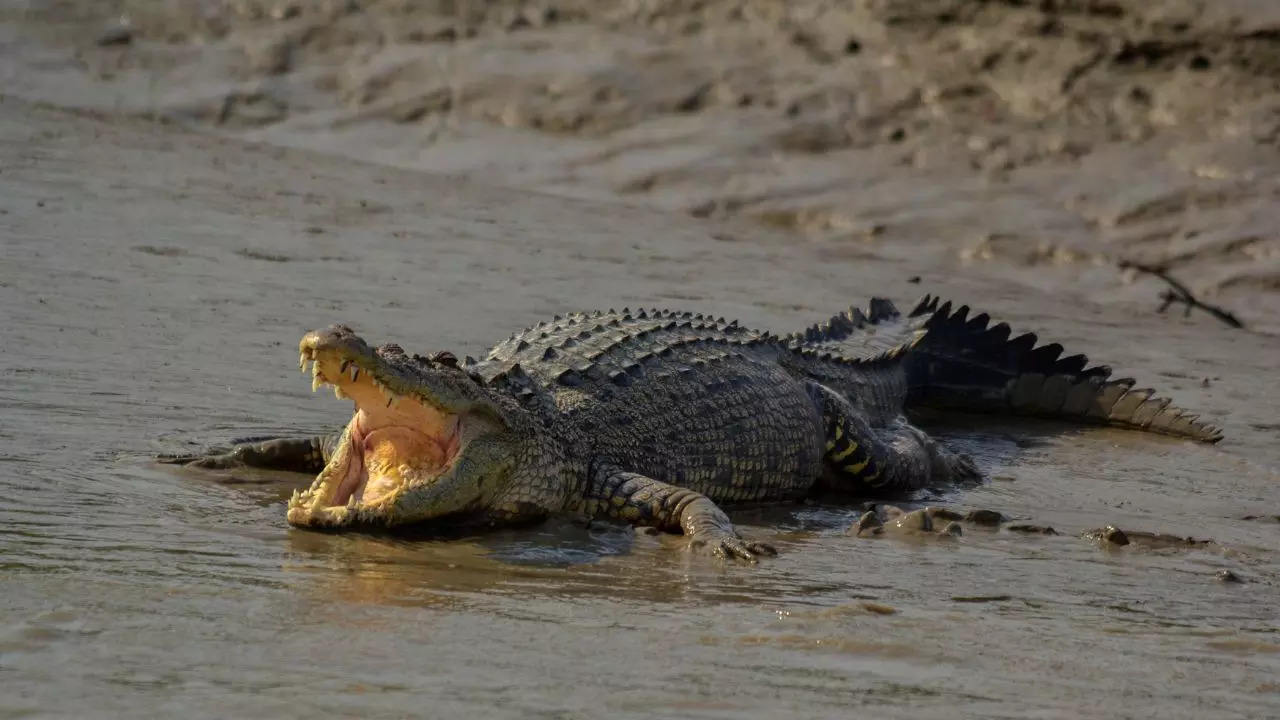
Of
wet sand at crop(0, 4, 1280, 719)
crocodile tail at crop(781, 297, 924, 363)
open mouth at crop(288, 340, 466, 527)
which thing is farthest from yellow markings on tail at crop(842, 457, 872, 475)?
open mouth at crop(288, 340, 466, 527)

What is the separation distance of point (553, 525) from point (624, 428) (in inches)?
22.4

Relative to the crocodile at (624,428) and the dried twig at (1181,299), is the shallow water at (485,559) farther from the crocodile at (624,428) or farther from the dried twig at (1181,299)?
the dried twig at (1181,299)

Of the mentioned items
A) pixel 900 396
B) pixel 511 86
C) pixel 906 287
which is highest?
pixel 511 86

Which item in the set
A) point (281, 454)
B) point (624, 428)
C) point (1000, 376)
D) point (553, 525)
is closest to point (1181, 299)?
point (1000, 376)

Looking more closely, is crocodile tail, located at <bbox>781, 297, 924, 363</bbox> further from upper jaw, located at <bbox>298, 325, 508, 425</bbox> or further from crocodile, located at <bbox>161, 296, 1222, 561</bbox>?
upper jaw, located at <bbox>298, 325, 508, 425</bbox>

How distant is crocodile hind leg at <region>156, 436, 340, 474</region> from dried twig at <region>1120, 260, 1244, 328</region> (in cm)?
670

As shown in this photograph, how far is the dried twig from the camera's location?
1104 centimetres

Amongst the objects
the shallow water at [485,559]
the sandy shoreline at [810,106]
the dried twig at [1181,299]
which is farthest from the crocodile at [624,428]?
the sandy shoreline at [810,106]

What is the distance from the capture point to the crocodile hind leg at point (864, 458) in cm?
719

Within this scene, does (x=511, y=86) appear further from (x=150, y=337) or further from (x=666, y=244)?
(x=150, y=337)

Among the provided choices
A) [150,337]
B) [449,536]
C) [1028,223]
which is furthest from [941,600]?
[1028,223]

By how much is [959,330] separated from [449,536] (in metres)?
4.12

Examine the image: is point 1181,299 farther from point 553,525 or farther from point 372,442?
point 372,442

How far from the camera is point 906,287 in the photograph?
11109 mm
